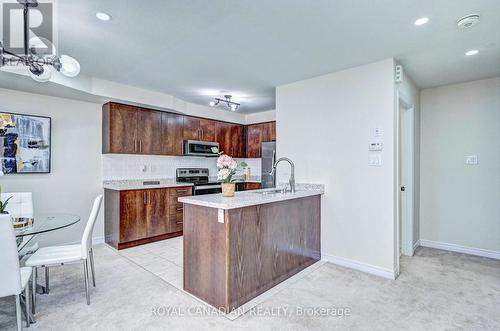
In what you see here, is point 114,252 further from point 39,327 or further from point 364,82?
point 364,82

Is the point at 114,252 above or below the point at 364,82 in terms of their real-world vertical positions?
below

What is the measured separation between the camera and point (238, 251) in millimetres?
2326

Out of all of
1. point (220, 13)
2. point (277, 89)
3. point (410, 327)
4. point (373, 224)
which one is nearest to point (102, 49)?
point (220, 13)

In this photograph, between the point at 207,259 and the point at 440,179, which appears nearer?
the point at 207,259

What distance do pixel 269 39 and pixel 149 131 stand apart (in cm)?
286

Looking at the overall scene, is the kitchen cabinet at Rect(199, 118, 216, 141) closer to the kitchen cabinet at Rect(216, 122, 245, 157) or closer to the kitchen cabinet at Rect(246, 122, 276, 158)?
the kitchen cabinet at Rect(216, 122, 245, 157)

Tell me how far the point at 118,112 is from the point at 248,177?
311 cm

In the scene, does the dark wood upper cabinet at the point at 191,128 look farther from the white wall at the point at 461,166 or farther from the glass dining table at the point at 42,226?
the white wall at the point at 461,166

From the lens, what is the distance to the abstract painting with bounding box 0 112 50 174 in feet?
11.3

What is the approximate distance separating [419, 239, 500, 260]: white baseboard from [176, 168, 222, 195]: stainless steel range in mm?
3666

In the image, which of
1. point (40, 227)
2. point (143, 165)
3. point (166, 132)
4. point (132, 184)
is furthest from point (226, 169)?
point (143, 165)

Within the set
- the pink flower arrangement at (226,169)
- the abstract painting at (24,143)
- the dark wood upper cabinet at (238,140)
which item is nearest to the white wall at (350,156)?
the pink flower arrangement at (226,169)

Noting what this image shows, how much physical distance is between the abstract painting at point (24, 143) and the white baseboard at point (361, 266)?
4145 mm

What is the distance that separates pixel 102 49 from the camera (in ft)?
9.17
